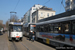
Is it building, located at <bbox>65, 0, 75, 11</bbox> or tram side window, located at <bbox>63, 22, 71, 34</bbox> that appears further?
building, located at <bbox>65, 0, 75, 11</bbox>

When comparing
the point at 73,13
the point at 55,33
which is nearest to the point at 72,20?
the point at 73,13

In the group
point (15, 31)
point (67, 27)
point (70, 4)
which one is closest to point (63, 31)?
point (67, 27)

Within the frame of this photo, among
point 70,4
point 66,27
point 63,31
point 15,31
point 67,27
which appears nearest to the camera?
point 67,27

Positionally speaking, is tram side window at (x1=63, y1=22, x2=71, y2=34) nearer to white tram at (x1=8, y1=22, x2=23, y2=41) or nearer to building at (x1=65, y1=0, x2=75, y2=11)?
white tram at (x1=8, y1=22, x2=23, y2=41)

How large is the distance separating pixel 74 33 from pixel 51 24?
3992mm

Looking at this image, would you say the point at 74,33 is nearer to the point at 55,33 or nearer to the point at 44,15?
the point at 55,33

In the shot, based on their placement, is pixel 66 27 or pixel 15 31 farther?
pixel 15 31

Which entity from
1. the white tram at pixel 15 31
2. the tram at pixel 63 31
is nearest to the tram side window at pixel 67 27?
the tram at pixel 63 31

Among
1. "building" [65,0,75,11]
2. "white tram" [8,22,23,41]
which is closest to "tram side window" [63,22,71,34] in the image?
"white tram" [8,22,23,41]

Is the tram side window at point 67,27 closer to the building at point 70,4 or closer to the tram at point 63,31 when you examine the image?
the tram at point 63,31

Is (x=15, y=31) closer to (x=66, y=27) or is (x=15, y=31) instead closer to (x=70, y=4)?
(x=66, y=27)

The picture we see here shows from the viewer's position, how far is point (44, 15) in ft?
179

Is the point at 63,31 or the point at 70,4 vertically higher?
the point at 70,4

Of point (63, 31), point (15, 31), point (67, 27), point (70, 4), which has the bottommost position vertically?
point (15, 31)
